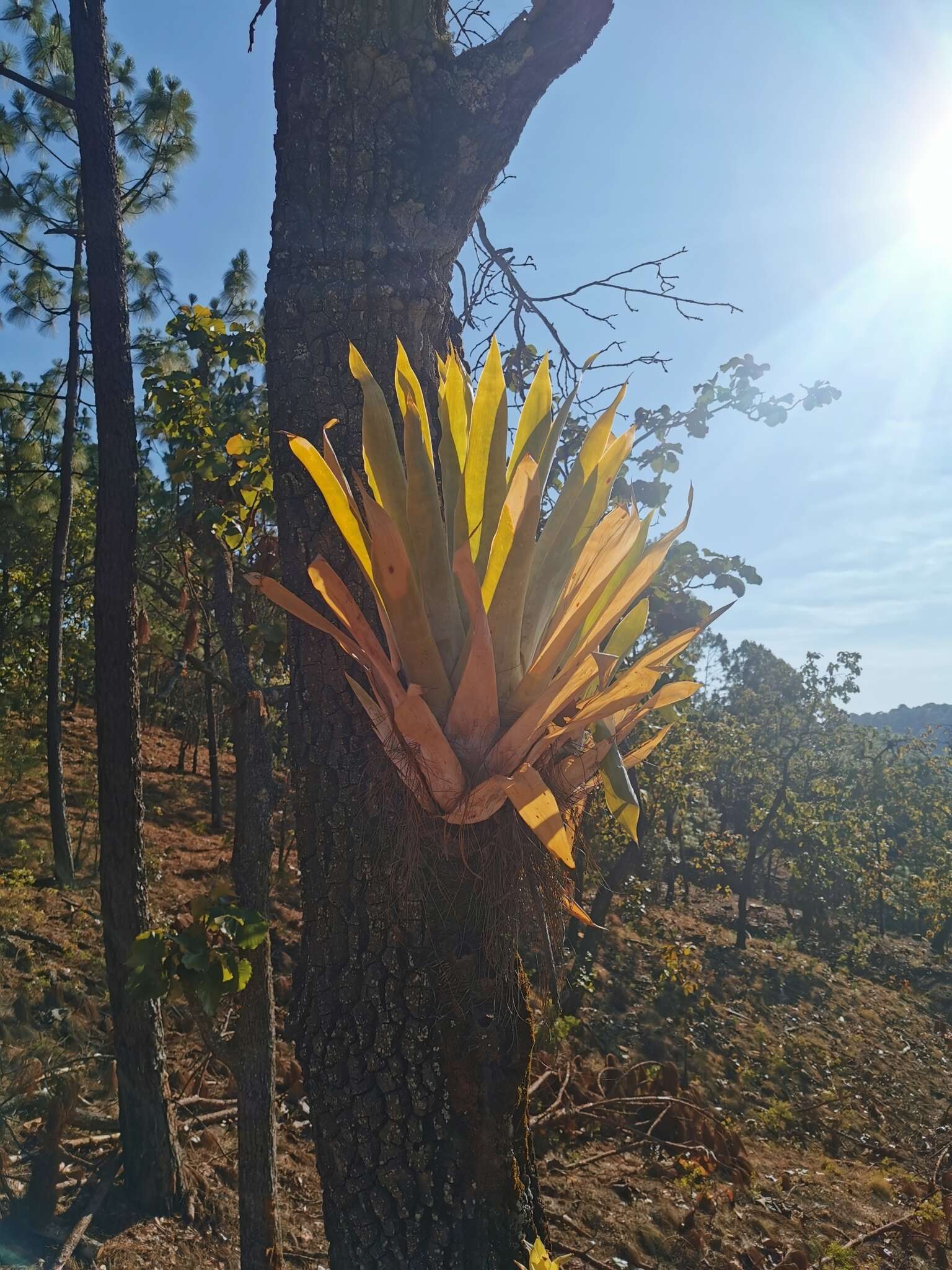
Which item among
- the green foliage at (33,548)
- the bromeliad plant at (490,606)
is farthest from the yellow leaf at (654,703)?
the green foliage at (33,548)

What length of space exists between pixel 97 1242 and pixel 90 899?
5.63 meters

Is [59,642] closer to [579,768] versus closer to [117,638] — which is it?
[117,638]

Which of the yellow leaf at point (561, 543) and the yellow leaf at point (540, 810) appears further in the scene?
the yellow leaf at point (561, 543)

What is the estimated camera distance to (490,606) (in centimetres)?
115

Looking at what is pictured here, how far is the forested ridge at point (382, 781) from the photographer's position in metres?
1.16

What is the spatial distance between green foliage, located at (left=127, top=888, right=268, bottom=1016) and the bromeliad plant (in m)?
1.28

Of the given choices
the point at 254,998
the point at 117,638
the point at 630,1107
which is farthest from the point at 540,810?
the point at 630,1107

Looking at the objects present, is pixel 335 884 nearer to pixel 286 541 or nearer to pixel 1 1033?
pixel 286 541

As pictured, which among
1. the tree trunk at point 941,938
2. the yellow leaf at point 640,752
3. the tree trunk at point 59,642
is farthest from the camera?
the tree trunk at point 941,938

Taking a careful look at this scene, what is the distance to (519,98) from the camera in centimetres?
152

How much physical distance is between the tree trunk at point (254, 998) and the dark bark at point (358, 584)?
2.09 m

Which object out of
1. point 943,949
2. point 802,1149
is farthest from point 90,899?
point 943,949

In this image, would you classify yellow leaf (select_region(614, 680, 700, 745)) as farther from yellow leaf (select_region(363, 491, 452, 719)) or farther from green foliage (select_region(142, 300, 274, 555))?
green foliage (select_region(142, 300, 274, 555))

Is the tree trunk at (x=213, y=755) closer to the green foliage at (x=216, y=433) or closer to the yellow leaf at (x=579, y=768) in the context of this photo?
the green foliage at (x=216, y=433)
